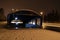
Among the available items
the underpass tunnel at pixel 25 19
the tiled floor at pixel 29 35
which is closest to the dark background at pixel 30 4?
the underpass tunnel at pixel 25 19

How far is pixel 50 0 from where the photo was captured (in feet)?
67.3

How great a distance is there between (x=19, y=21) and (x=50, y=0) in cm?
897

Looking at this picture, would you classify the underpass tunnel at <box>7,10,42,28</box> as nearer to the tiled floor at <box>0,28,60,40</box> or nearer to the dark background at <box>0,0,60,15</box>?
the tiled floor at <box>0,28,60,40</box>

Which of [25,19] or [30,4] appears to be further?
[30,4]

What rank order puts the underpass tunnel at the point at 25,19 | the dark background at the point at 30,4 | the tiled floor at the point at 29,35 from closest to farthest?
the tiled floor at the point at 29,35, the underpass tunnel at the point at 25,19, the dark background at the point at 30,4

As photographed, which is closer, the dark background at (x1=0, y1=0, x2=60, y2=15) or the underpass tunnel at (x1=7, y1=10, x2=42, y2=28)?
the underpass tunnel at (x1=7, y1=10, x2=42, y2=28)

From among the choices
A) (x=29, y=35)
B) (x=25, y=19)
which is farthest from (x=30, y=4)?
(x=29, y=35)

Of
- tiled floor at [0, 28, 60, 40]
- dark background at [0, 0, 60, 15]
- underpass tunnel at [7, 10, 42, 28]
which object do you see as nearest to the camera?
tiled floor at [0, 28, 60, 40]

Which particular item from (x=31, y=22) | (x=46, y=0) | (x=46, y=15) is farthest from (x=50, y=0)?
(x=31, y=22)

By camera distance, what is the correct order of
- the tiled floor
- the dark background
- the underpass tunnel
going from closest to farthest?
the tiled floor < the underpass tunnel < the dark background

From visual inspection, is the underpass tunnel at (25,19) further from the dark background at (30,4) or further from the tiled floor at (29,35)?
the dark background at (30,4)

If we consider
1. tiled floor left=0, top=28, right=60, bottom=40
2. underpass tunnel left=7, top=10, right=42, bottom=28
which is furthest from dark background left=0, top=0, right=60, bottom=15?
tiled floor left=0, top=28, right=60, bottom=40

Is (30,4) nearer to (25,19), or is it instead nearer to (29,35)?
(25,19)

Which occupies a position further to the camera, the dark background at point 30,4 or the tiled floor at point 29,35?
the dark background at point 30,4
